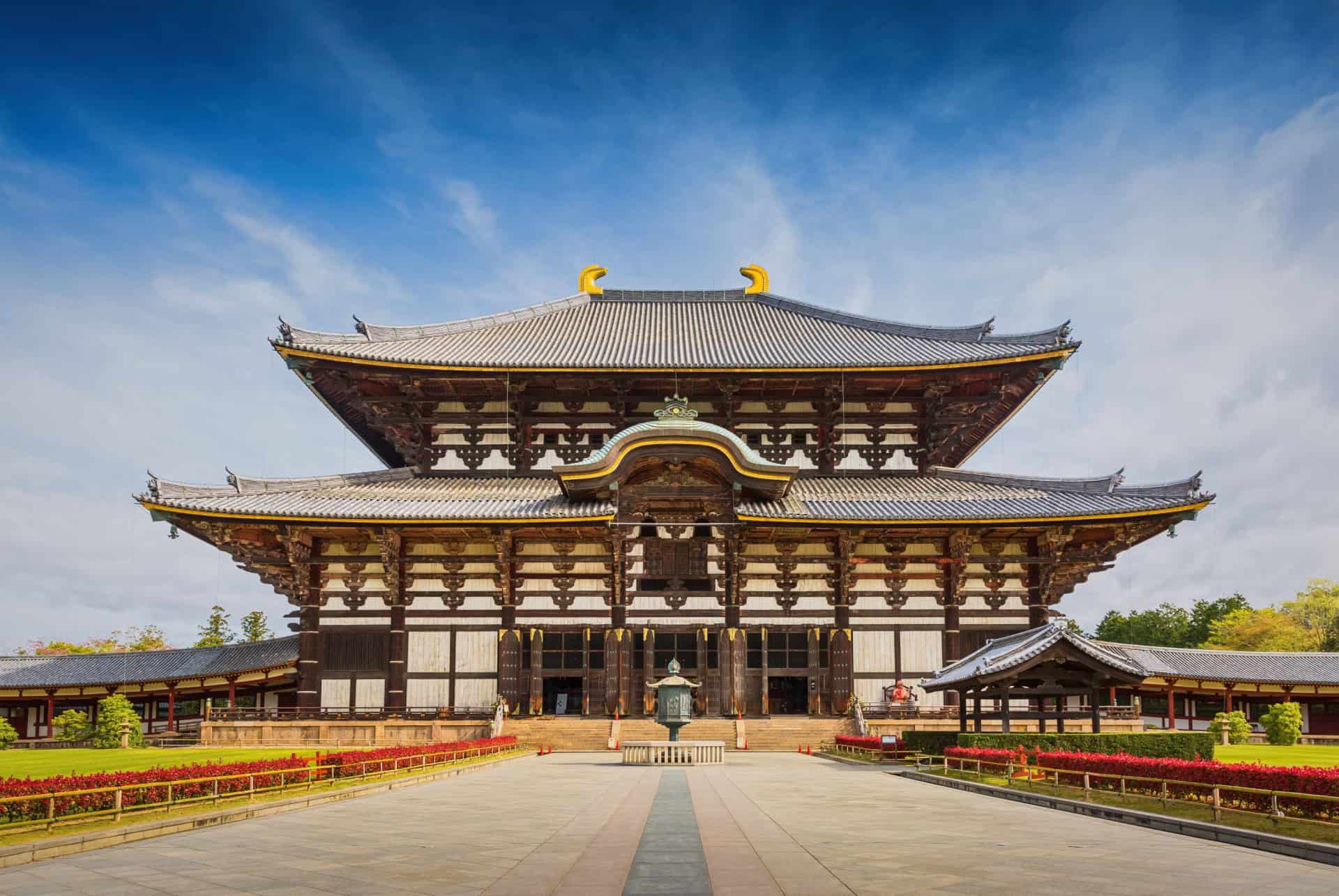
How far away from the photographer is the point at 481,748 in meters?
28.8

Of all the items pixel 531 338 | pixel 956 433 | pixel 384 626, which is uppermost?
pixel 531 338

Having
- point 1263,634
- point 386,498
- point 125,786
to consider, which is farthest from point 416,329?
point 1263,634

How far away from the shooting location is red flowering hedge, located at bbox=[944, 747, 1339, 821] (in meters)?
13.6

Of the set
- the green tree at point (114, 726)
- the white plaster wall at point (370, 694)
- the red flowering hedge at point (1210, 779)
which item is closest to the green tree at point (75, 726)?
the green tree at point (114, 726)

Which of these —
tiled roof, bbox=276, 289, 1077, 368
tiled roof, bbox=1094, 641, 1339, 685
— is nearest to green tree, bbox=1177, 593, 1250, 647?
tiled roof, bbox=1094, 641, 1339, 685

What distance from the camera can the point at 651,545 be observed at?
37.6 m

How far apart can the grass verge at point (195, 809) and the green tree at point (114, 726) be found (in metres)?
22.2

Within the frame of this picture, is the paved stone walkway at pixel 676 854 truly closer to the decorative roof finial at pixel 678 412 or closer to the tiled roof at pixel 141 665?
the decorative roof finial at pixel 678 412

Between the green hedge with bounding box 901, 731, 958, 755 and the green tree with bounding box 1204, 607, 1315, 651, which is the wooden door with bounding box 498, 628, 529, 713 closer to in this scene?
the green hedge with bounding box 901, 731, 958, 755

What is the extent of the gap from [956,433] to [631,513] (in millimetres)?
13996

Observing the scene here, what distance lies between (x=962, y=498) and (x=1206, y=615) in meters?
61.5

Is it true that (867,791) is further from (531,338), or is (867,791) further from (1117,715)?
(531,338)

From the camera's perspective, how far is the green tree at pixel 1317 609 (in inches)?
2958

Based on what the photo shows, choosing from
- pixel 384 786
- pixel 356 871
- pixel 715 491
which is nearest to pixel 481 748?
pixel 384 786
